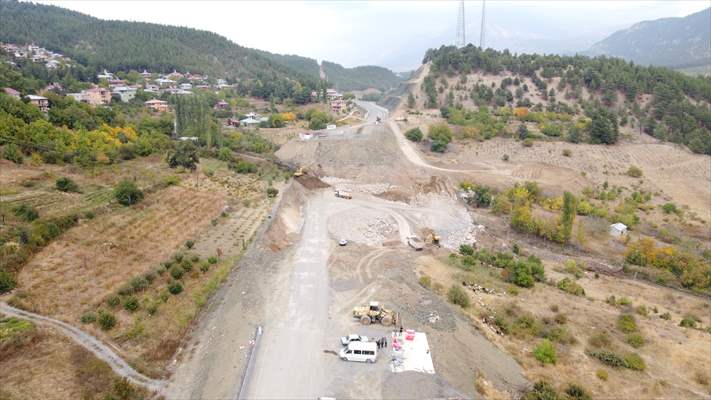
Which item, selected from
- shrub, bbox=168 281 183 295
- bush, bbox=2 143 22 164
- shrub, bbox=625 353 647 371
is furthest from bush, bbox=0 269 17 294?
shrub, bbox=625 353 647 371

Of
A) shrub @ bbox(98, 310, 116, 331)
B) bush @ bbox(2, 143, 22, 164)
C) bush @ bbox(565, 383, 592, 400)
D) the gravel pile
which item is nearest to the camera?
bush @ bbox(565, 383, 592, 400)

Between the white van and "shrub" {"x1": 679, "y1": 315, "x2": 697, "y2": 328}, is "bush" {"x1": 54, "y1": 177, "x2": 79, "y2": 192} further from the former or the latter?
"shrub" {"x1": 679, "y1": 315, "x2": 697, "y2": 328}

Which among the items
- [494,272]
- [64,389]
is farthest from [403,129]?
[64,389]

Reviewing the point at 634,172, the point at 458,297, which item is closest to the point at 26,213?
the point at 458,297

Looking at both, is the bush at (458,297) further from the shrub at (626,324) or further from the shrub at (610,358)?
the shrub at (626,324)

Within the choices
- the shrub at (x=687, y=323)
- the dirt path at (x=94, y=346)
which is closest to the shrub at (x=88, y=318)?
the dirt path at (x=94, y=346)

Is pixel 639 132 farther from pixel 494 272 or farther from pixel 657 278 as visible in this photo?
pixel 494 272
